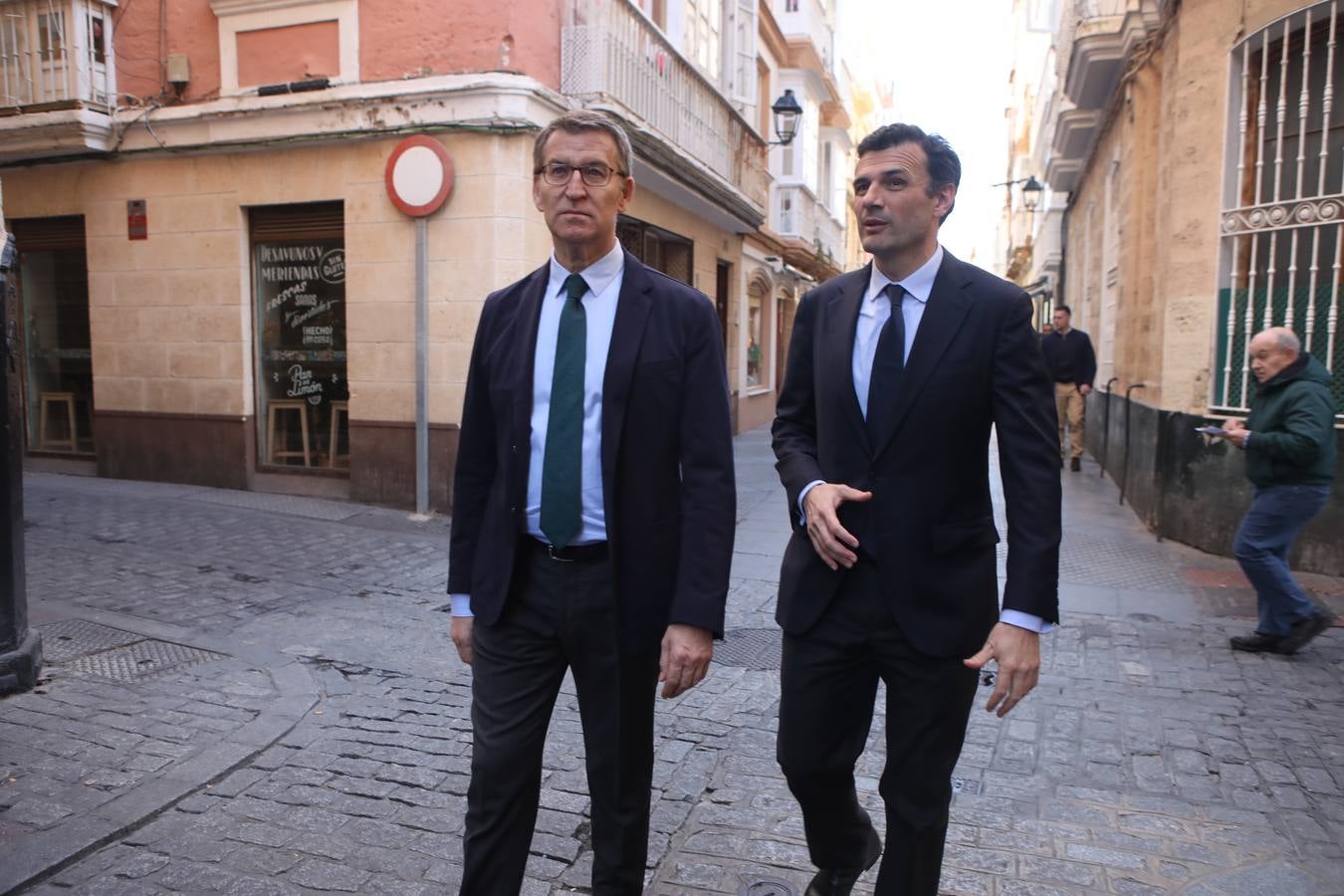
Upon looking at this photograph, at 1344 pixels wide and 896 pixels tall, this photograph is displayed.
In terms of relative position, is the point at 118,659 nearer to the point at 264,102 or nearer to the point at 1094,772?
the point at 1094,772

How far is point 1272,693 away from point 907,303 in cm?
357

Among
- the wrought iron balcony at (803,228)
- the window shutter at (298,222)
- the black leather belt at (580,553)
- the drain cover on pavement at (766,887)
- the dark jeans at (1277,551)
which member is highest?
the wrought iron balcony at (803,228)

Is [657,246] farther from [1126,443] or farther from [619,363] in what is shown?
[619,363]

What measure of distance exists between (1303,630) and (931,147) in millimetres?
4290

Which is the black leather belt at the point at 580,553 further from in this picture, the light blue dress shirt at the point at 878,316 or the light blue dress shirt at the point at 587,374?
the light blue dress shirt at the point at 878,316

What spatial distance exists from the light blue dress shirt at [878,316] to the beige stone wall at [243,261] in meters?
6.63

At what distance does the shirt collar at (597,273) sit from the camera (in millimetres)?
2559

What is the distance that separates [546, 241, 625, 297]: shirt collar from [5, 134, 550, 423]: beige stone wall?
21.0ft

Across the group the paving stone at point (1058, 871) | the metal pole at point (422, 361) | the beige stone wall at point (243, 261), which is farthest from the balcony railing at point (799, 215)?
the paving stone at point (1058, 871)

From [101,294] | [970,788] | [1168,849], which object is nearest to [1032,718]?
[970,788]

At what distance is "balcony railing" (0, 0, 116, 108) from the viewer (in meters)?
10.1

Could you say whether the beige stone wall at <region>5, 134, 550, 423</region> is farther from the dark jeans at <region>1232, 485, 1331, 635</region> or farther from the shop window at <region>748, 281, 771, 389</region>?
the shop window at <region>748, 281, 771, 389</region>

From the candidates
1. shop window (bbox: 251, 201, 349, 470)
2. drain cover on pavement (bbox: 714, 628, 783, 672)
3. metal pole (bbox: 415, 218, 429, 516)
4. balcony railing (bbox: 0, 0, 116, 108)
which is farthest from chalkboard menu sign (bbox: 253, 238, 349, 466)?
drain cover on pavement (bbox: 714, 628, 783, 672)

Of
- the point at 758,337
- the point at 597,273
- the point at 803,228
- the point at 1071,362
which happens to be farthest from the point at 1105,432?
the point at 597,273
